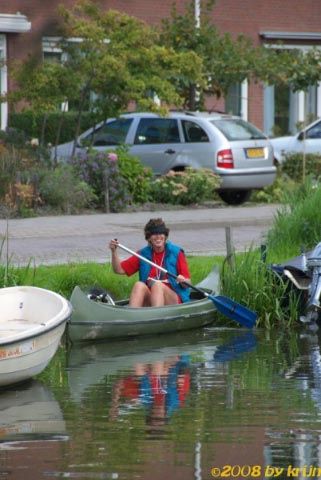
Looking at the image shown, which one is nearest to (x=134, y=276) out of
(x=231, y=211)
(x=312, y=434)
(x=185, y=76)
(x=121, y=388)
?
(x=121, y=388)

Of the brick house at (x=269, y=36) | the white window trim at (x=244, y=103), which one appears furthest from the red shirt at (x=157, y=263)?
the white window trim at (x=244, y=103)

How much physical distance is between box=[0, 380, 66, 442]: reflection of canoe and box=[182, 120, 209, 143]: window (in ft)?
46.8

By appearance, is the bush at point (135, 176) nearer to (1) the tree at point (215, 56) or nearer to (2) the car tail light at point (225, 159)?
(2) the car tail light at point (225, 159)

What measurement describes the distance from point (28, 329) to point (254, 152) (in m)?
14.5

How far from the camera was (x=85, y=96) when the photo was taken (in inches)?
971

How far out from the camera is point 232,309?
14289mm

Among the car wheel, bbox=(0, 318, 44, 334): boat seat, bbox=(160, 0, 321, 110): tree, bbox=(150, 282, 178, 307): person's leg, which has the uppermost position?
bbox=(160, 0, 321, 110): tree

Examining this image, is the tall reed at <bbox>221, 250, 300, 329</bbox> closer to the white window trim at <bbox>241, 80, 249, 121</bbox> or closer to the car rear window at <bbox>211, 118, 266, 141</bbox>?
the car rear window at <bbox>211, 118, 266, 141</bbox>

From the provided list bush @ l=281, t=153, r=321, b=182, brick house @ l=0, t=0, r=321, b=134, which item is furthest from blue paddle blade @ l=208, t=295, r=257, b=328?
brick house @ l=0, t=0, r=321, b=134

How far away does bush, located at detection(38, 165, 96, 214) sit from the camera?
22891 mm

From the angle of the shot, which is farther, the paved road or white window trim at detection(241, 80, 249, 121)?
white window trim at detection(241, 80, 249, 121)

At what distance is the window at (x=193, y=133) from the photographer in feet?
83.8

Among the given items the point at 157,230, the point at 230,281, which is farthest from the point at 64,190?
the point at 157,230

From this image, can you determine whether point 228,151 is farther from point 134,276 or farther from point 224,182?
point 134,276
